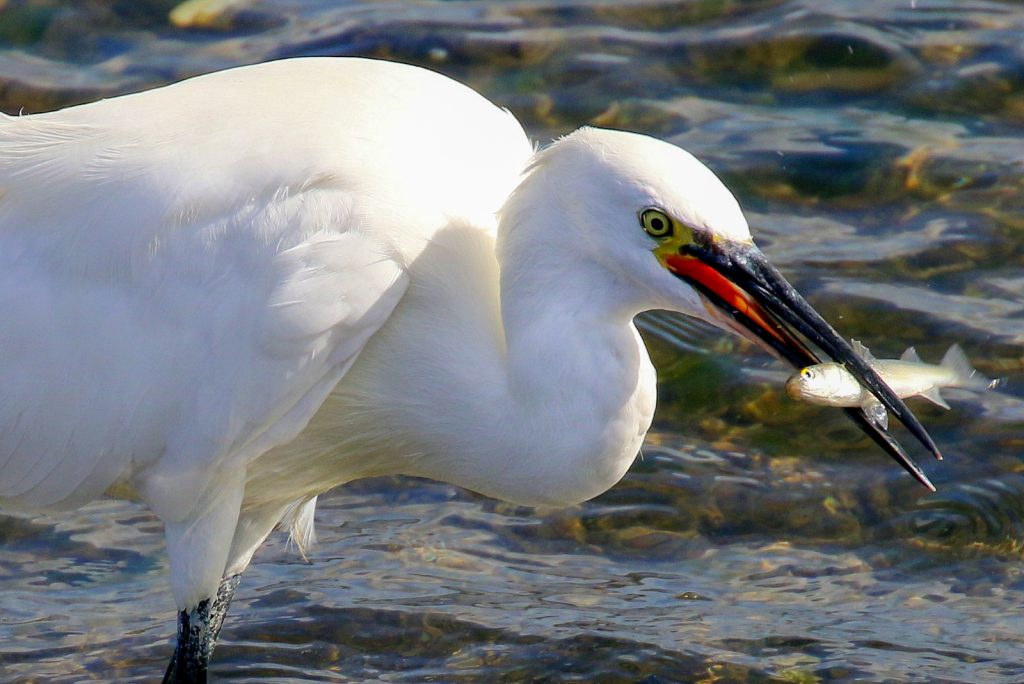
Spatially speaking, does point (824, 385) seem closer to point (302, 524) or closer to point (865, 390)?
point (865, 390)

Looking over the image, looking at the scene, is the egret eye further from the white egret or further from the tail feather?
the tail feather

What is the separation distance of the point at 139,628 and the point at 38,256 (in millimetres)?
1534

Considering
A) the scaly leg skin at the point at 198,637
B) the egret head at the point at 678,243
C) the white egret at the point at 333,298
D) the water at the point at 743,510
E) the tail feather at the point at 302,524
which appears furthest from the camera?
the tail feather at the point at 302,524

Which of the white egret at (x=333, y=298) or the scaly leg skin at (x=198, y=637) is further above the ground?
the white egret at (x=333, y=298)

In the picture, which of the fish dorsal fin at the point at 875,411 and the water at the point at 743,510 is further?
the water at the point at 743,510

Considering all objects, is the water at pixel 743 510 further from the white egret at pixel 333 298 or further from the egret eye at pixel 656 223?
the egret eye at pixel 656 223

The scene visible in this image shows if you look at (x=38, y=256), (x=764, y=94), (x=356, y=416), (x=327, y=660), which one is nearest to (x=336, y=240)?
(x=356, y=416)

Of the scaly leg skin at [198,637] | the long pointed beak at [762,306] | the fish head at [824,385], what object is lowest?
the scaly leg skin at [198,637]

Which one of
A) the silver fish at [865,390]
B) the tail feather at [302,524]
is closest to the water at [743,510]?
the tail feather at [302,524]

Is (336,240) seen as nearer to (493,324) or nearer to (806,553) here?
(493,324)

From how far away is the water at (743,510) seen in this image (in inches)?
201

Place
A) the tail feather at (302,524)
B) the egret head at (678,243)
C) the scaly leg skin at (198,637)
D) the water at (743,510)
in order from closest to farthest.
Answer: the egret head at (678,243) < the scaly leg skin at (198,637) < the water at (743,510) < the tail feather at (302,524)

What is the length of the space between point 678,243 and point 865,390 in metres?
0.64

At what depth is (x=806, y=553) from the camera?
555cm
